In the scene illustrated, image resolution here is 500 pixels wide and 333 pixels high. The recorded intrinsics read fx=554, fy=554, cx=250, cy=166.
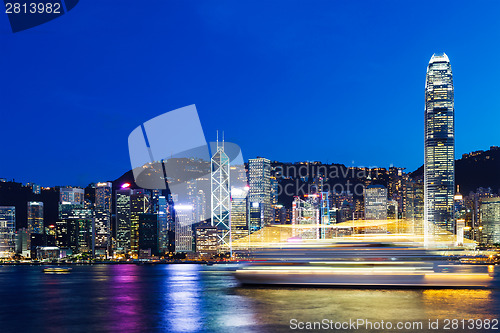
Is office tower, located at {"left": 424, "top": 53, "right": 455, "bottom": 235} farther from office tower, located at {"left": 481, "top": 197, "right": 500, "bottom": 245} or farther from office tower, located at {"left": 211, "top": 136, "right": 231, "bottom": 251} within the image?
office tower, located at {"left": 211, "top": 136, "right": 231, "bottom": 251}

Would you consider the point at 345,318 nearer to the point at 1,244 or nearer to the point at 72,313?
the point at 72,313

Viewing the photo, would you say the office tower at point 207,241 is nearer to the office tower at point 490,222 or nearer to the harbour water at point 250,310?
the office tower at point 490,222

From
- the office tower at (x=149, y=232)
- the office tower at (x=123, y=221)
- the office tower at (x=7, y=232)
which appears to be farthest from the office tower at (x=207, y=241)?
the office tower at (x=7, y=232)

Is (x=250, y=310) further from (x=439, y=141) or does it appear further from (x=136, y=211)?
(x=439, y=141)

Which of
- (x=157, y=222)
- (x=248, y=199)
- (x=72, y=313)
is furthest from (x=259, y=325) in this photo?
(x=248, y=199)

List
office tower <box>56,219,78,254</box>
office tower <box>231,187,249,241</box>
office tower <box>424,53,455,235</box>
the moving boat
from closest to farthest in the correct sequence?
1. the moving boat
2. office tower <box>231,187,249,241</box>
3. office tower <box>56,219,78,254</box>
4. office tower <box>424,53,455,235</box>

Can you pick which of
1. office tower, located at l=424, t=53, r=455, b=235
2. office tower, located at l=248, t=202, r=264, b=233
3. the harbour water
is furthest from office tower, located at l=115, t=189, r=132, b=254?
the harbour water

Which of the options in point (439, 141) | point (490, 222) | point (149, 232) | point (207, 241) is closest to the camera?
point (207, 241)

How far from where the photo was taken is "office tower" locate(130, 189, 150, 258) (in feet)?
516

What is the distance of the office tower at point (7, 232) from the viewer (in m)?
170

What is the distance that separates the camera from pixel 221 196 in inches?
5187

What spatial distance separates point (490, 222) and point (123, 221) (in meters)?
106

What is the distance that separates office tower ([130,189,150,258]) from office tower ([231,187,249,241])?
25910mm

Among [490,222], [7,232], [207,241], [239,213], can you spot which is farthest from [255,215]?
[7,232]
